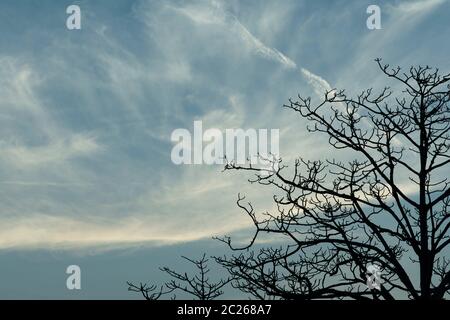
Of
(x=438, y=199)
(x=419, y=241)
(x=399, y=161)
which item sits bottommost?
(x=419, y=241)

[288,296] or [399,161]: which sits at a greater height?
[399,161]

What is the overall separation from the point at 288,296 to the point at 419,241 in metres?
2.66
